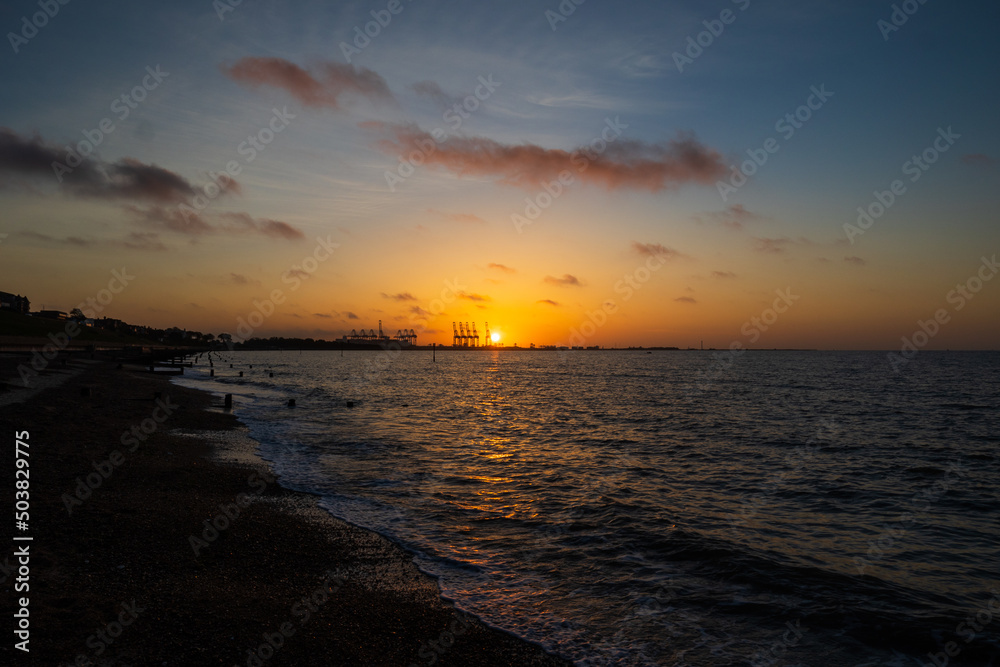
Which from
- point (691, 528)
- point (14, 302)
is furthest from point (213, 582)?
point (14, 302)

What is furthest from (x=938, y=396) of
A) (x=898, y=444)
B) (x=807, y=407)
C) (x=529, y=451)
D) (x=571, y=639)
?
(x=571, y=639)

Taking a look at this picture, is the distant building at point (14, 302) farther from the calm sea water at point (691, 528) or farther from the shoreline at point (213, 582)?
the shoreline at point (213, 582)

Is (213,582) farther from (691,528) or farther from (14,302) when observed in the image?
(14,302)

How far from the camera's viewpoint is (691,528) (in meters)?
14.8

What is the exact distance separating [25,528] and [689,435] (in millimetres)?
31456

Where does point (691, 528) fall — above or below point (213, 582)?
below

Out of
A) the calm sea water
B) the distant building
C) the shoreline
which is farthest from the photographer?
the distant building

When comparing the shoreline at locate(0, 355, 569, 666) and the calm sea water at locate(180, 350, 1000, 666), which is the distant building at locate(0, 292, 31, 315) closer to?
the calm sea water at locate(180, 350, 1000, 666)

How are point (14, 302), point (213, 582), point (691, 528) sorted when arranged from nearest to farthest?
point (213, 582)
point (691, 528)
point (14, 302)

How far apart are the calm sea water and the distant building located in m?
205

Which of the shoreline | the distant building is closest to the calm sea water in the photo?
the shoreline

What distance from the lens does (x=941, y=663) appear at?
8.69 m

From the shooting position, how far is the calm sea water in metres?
9.34

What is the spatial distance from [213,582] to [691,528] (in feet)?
39.1
